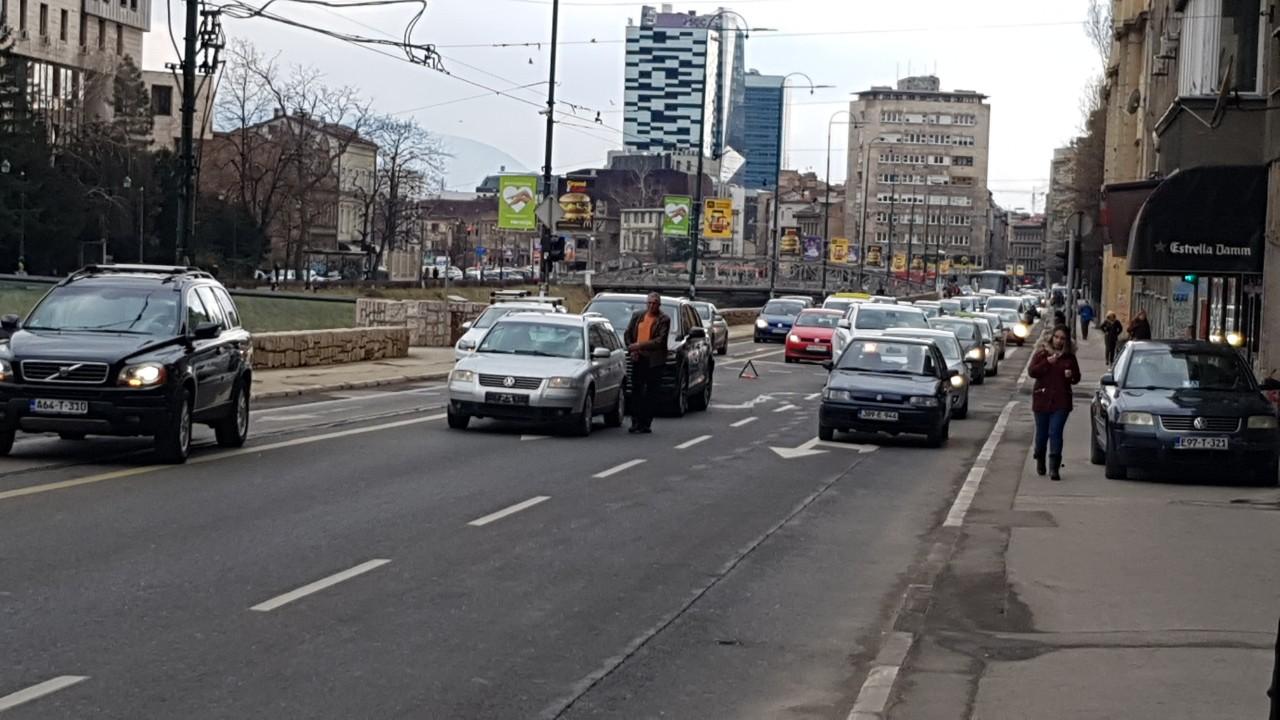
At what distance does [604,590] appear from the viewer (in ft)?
36.9

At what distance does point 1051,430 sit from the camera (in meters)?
19.7

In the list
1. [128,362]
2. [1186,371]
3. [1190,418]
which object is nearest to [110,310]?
[128,362]

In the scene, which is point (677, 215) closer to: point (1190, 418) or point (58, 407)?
point (1190, 418)

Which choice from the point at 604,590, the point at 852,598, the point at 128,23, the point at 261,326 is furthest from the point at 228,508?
the point at 128,23

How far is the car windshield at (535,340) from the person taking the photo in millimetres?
23672

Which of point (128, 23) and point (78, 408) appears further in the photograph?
point (128, 23)

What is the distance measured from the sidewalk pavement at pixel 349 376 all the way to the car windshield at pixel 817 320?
37.9 ft

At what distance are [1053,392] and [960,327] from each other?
25.4m

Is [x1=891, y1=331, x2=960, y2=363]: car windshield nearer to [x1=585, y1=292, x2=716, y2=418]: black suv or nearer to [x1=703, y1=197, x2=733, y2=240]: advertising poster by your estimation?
[x1=585, y1=292, x2=716, y2=418]: black suv

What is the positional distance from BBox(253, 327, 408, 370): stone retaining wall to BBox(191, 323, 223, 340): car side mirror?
15.6m

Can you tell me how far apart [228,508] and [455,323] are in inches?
1347

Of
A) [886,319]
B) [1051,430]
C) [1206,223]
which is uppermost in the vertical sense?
[1206,223]

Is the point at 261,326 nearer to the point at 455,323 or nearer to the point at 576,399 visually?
the point at 455,323

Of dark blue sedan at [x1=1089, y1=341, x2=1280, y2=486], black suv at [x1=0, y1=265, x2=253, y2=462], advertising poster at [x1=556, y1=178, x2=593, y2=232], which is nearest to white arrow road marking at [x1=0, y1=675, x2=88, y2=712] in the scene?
black suv at [x1=0, y1=265, x2=253, y2=462]
